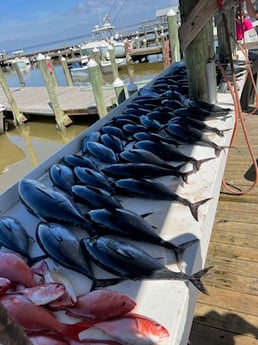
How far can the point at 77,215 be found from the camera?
2.10 m

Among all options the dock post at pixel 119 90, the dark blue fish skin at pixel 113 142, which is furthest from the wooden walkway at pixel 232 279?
the dock post at pixel 119 90

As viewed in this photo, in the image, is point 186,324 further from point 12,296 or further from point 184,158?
point 184,158

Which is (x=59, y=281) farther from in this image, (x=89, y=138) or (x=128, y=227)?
(x=89, y=138)

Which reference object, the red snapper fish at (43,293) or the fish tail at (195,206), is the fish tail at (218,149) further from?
the red snapper fish at (43,293)

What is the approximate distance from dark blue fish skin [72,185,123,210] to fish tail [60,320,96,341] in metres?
0.90

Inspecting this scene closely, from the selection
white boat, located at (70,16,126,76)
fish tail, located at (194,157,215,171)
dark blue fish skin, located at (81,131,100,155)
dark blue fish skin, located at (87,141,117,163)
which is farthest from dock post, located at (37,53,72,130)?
fish tail, located at (194,157,215,171)

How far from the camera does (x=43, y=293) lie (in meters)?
1.45

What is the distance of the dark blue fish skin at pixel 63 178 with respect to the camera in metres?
2.57

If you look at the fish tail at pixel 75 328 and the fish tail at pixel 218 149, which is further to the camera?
the fish tail at pixel 218 149

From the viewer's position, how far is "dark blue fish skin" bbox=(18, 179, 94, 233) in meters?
2.09

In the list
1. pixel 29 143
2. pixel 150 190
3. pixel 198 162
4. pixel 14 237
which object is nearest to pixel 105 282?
pixel 14 237

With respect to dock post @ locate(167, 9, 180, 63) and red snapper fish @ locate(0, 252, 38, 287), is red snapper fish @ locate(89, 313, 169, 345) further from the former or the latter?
dock post @ locate(167, 9, 180, 63)

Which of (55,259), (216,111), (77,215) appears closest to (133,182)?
(77,215)

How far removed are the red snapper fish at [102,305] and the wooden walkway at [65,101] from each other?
935 cm
